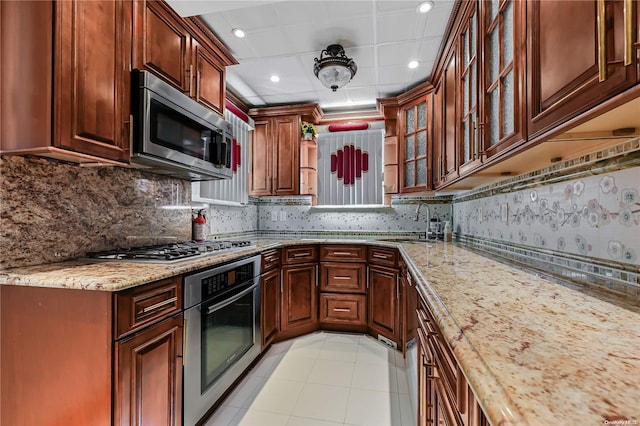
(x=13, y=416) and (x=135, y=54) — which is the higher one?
(x=135, y=54)

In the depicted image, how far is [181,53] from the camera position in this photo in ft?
6.00

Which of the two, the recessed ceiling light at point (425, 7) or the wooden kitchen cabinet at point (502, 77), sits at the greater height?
the recessed ceiling light at point (425, 7)

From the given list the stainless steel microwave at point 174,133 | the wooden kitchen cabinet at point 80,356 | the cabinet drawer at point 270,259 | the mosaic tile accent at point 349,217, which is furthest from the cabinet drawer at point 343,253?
the wooden kitchen cabinet at point 80,356

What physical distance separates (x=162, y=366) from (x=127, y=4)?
1785mm

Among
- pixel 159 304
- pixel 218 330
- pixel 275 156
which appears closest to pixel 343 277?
pixel 218 330

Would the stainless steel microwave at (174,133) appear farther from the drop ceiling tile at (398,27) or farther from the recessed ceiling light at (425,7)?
the recessed ceiling light at (425,7)

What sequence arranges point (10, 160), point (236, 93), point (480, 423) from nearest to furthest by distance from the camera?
point (480, 423) → point (10, 160) → point (236, 93)

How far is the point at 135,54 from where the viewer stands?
4.94ft

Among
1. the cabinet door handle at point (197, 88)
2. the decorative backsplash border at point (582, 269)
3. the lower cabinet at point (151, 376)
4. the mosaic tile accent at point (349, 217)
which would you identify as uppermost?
the cabinet door handle at point (197, 88)

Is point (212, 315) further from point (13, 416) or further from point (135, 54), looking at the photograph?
point (135, 54)

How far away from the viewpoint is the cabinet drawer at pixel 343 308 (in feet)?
9.32

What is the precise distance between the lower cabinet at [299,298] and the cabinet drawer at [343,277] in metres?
0.09

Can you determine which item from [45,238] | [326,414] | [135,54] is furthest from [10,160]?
[326,414]

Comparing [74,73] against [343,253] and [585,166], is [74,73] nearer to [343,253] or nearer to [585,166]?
[585,166]
